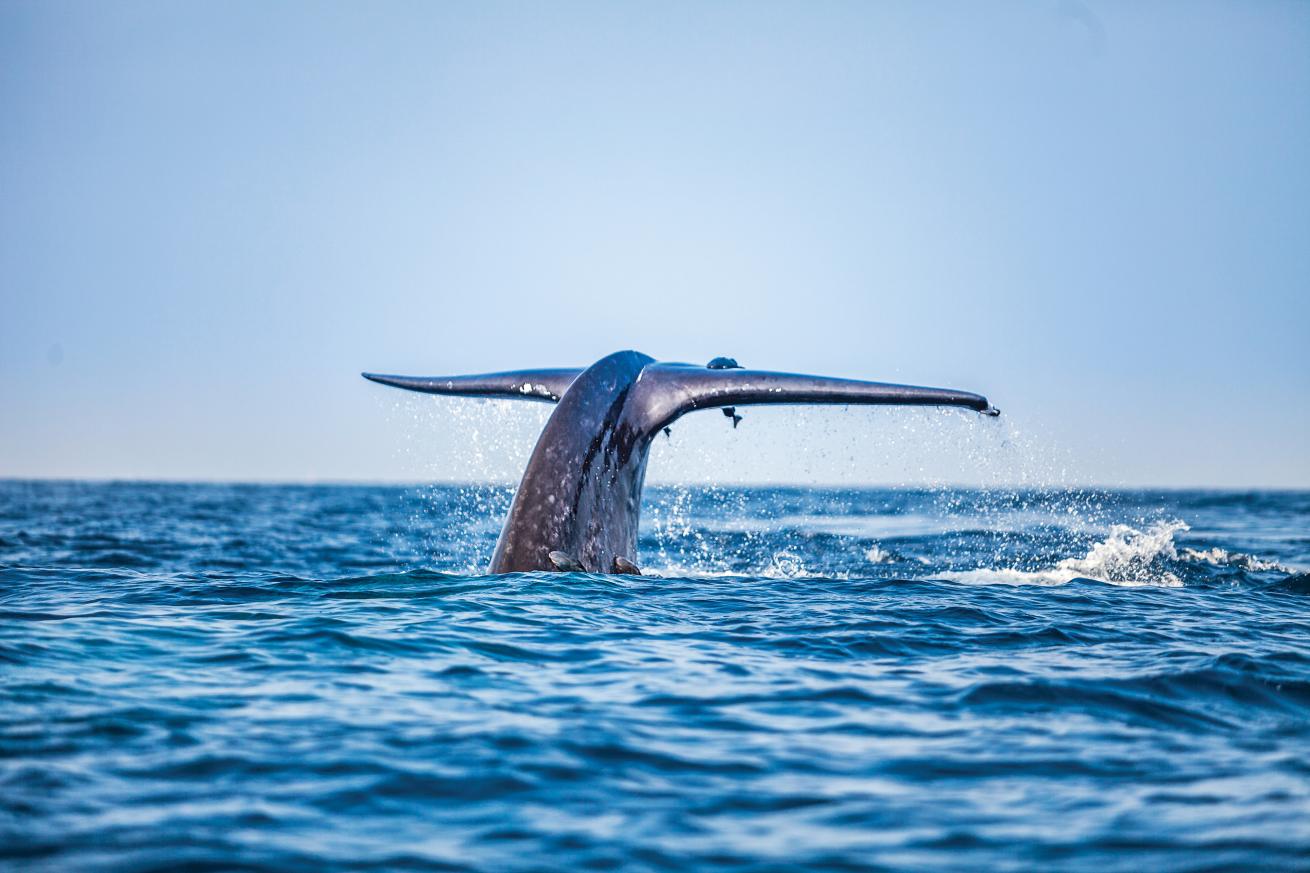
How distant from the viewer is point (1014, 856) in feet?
16.2

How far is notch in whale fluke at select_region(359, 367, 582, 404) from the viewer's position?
12.8 meters

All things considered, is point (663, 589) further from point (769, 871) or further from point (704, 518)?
point (704, 518)

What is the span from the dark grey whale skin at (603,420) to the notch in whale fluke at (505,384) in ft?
0.03

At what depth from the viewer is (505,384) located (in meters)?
12.9

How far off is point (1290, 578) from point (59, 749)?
15758mm

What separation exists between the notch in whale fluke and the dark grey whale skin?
0.01m

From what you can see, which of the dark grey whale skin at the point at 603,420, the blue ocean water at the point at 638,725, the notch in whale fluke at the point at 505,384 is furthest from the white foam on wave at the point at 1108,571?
the notch in whale fluke at the point at 505,384

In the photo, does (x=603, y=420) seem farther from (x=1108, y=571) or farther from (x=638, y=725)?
(x=1108, y=571)

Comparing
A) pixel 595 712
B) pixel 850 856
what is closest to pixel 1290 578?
pixel 595 712

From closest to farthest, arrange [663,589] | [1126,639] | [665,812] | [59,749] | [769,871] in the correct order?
[769,871] → [665,812] → [59,749] → [1126,639] → [663,589]

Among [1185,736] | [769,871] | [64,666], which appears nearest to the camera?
[769,871]

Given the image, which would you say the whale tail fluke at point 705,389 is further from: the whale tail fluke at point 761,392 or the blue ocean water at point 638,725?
the blue ocean water at point 638,725

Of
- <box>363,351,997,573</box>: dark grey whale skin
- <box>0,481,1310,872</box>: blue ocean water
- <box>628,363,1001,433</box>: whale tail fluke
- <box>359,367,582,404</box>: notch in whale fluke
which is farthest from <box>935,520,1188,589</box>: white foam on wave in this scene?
<box>359,367,582,404</box>: notch in whale fluke

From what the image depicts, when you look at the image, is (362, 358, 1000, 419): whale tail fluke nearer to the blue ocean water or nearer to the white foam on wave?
the blue ocean water
